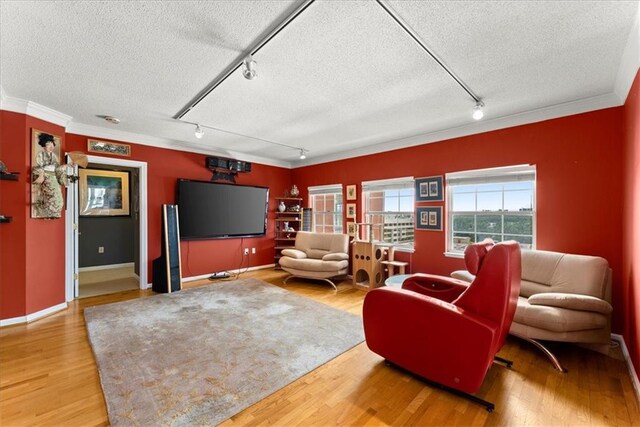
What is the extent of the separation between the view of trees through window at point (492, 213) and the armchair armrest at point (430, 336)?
225 cm

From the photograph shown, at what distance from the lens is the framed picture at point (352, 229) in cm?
482

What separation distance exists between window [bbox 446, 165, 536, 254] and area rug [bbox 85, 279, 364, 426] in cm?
208

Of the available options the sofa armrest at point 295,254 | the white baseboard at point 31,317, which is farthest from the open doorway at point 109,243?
the sofa armrest at point 295,254

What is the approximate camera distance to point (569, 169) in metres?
2.91

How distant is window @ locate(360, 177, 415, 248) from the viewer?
4418mm

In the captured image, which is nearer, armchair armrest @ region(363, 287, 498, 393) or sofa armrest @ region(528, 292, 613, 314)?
armchair armrest @ region(363, 287, 498, 393)

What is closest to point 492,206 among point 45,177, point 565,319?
point 565,319

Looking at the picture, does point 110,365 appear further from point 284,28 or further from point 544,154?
point 544,154

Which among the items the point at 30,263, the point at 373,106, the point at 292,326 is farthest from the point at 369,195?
the point at 30,263

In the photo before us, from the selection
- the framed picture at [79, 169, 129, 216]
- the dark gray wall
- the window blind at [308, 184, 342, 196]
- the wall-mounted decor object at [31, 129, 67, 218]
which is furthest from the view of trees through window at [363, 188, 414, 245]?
the framed picture at [79, 169, 129, 216]

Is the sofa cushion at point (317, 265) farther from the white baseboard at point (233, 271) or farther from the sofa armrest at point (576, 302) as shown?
the sofa armrest at point (576, 302)

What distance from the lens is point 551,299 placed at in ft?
7.46

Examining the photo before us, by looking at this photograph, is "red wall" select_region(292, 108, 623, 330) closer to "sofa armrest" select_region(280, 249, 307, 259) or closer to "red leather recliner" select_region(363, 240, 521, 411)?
"red leather recliner" select_region(363, 240, 521, 411)

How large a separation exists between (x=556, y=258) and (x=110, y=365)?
4375mm
